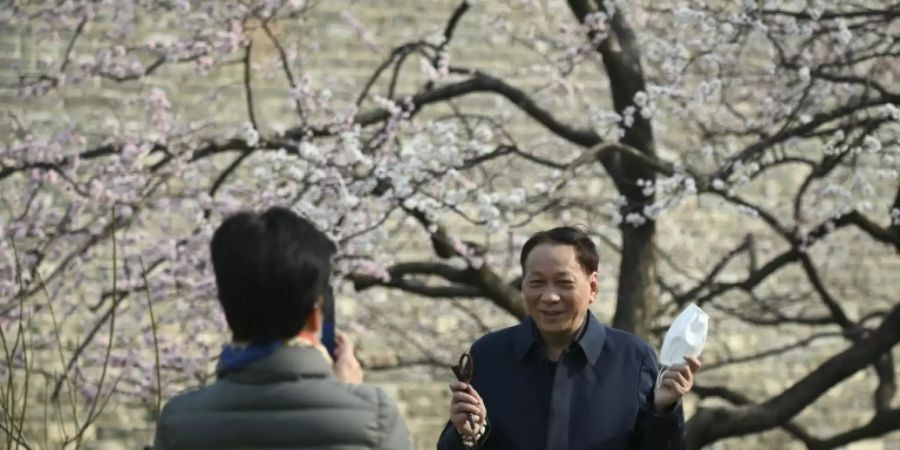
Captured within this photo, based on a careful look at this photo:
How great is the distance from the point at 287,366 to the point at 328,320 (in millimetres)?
133

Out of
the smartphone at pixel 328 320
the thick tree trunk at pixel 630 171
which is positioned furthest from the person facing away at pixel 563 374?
the thick tree trunk at pixel 630 171

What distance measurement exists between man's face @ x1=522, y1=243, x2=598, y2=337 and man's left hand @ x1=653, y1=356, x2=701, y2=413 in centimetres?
26

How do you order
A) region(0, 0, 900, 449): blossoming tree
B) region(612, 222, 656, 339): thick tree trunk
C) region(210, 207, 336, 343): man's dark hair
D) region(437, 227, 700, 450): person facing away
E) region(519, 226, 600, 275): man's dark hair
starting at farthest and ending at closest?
region(612, 222, 656, 339): thick tree trunk
region(0, 0, 900, 449): blossoming tree
region(519, 226, 600, 275): man's dark hair
region(437, 227, 700, 450): person facing away
region(210, 207, 336, 343): man's dark hair

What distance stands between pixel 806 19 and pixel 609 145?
1074 millimetres

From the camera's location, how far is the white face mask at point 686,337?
386 cm

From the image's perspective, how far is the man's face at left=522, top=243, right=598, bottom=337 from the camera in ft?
13.3

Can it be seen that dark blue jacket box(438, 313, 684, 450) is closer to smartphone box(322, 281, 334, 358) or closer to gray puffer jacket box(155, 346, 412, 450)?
smartphone box(322, 281, 334, 358)

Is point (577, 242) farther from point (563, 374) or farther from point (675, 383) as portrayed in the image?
point (675, 383)

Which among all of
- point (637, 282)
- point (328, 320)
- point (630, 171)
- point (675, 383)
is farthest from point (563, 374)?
point (630, 171)

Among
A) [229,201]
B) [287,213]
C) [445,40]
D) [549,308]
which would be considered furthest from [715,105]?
[287,213]

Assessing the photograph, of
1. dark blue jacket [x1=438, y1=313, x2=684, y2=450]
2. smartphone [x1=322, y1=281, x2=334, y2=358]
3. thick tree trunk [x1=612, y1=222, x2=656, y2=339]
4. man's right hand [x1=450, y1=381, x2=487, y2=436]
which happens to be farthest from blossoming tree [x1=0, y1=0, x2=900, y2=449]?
smartphone [x1=322, y1=281, x2=334, y2=358]

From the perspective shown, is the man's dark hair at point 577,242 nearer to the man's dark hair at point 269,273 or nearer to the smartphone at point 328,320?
the smartphone at point 328,320

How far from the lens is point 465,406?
384 cm

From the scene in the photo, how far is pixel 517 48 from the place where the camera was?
14289 mm
